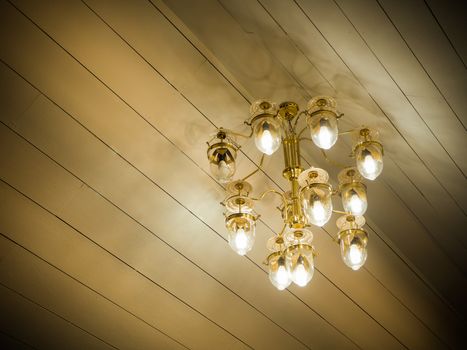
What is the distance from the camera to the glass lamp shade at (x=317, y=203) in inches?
59.1

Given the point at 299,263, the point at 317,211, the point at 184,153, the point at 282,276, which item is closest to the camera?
the point at 317,211

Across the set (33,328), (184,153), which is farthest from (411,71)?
(33,328)

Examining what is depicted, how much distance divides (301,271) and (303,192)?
275 millimetres

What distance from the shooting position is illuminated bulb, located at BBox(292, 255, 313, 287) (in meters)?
1.59

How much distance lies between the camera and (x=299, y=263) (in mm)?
1604

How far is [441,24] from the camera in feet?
5.64

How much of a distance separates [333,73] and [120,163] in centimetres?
97

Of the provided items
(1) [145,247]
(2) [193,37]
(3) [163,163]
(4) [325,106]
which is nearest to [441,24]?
(4) [325,106]

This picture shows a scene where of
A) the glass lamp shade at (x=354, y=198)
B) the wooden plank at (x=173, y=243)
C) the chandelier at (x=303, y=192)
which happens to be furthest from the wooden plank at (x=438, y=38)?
the wooden plank at (x=173, y=243)

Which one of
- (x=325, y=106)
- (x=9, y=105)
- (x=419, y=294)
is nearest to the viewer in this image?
(x=325, y=106)

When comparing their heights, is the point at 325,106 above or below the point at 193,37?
below

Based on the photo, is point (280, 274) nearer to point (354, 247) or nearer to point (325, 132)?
point (354, 247)

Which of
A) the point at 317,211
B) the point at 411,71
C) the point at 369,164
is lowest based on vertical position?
the point at 317,211

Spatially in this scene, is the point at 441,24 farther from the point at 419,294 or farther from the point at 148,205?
the point at 419,294
